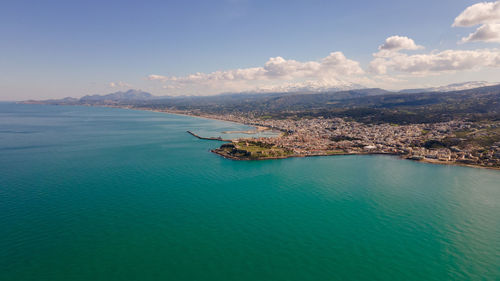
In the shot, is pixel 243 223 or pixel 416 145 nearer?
pixel 243 223

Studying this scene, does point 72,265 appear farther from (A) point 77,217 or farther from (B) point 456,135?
(B) point 456,135

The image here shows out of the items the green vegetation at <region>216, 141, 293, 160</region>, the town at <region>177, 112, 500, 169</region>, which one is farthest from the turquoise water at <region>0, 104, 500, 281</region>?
the green vegetation at <region>216, 141, 293, 160</region>

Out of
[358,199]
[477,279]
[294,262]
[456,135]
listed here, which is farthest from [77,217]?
[456,135]

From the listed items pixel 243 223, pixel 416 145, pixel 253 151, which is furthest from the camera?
pixel 416 145

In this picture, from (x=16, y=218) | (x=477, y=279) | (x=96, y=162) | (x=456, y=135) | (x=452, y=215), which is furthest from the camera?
(x=456, y=135)

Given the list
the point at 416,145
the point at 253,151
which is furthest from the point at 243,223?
the point at 416,145

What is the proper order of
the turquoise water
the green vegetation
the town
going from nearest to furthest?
the turquoise water < the town < the green vegetation

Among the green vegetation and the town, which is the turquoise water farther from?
the green vegetation

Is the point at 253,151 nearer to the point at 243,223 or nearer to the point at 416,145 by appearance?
the point at 243,223

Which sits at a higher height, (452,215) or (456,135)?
(456,135)
